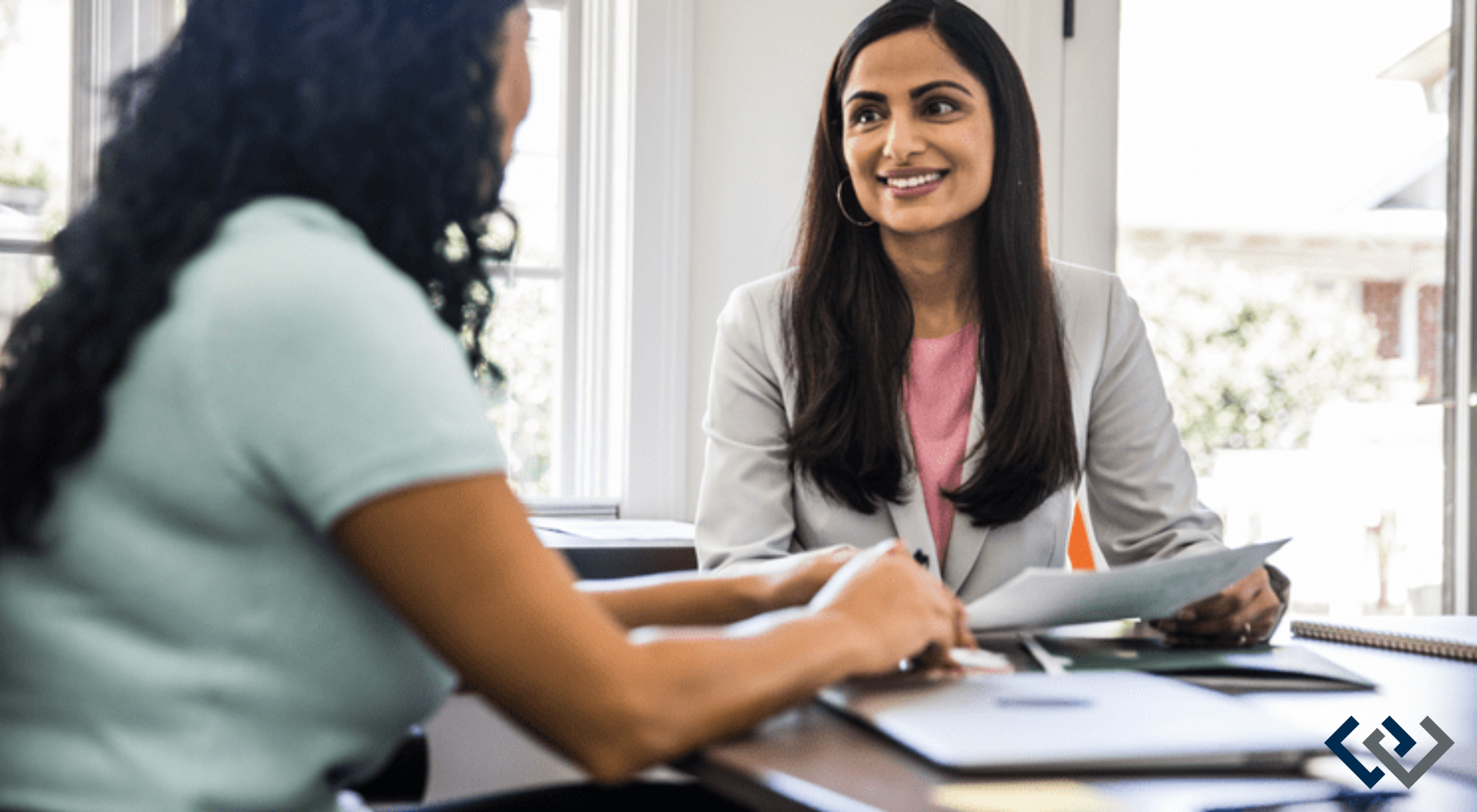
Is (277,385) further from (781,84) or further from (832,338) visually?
(781,84)

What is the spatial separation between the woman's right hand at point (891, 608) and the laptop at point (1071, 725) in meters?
0.03

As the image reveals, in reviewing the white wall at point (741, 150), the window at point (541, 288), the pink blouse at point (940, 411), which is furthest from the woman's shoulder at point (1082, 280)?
the window at point (541, 288)

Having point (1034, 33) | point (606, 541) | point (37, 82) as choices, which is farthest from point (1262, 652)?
point (37, 82)

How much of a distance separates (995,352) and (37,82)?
1.89 metres

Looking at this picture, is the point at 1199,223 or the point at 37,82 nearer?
the point at 37,82

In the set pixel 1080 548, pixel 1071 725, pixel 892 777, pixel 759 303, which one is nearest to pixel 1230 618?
pixel 1071 725

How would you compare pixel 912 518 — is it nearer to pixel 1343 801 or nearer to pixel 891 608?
pixel 891 608

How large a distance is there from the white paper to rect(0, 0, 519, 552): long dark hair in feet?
4.23

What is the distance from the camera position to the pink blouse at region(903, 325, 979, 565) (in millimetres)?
1396

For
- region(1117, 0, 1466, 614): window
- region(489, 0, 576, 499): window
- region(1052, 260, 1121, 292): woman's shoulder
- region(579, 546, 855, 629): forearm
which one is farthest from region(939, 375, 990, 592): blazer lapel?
region(1117, 0, 1466, 614): window

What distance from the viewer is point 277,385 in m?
0.53

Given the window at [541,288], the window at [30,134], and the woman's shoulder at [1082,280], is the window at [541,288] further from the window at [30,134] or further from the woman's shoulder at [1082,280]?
the woman's shoulder at [1082,280]

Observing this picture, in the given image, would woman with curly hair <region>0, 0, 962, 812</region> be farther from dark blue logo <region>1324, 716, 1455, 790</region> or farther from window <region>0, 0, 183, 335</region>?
window <region>0, 0, 183, 335</region>

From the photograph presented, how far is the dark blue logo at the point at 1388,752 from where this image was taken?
2.07 feet
